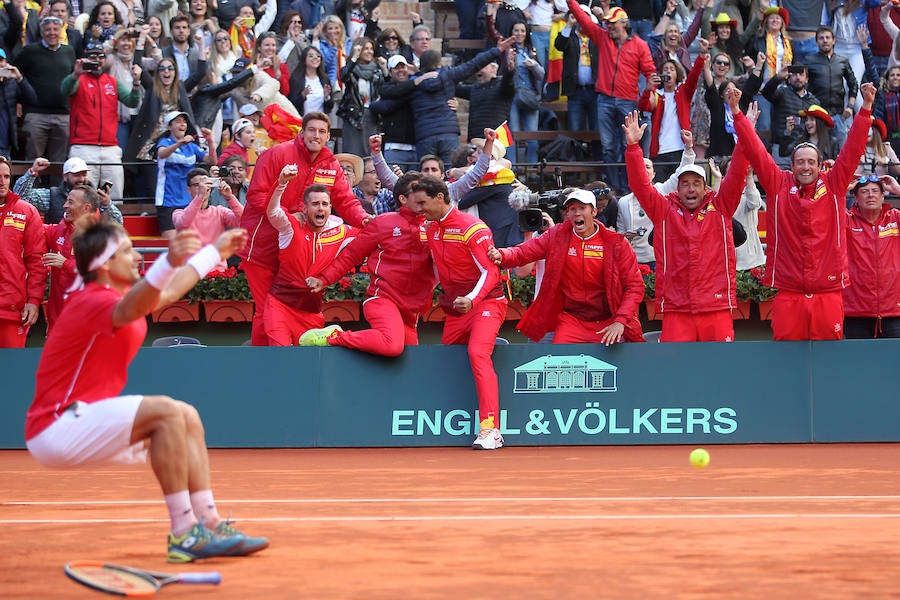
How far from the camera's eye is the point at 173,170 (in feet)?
53.6

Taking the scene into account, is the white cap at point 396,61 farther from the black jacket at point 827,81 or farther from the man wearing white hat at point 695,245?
the black jacket at point 827,81

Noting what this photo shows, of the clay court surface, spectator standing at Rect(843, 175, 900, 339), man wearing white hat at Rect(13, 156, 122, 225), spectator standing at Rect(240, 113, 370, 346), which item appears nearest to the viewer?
the clay court surface

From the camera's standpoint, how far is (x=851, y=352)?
1284 cm

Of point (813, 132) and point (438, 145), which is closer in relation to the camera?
point (438, 145)

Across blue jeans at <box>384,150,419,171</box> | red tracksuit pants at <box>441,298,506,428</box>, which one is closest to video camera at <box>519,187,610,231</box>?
red tracksuit pants at <box>441,298,506,428</box>

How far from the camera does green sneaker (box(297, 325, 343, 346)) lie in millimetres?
12930

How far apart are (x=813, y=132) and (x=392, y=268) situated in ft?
24.6

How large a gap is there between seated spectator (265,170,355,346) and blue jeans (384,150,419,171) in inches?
163

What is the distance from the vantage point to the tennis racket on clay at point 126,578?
5656 mm

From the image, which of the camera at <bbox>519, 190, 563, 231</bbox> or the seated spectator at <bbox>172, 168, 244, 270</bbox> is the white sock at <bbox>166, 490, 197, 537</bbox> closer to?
the seated spectator at <bbox>172, 168, 244, 270</bbox>

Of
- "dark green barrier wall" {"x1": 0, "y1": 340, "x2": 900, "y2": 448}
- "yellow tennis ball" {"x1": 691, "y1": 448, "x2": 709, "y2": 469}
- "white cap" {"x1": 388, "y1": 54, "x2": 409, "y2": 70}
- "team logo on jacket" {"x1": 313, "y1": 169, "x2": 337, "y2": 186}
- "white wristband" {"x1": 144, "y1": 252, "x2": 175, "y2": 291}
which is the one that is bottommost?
"yellow tennis ball" {"x1": 691, "y1": 448, "x2": 709, "y2": 469}

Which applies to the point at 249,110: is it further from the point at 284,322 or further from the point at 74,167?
the point at 284,322

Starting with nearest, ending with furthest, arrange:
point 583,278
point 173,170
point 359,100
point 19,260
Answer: point 583,278 < point 19,260 < point 173,170 < point 359,100

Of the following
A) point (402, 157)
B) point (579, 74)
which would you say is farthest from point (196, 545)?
point (579, 74)
